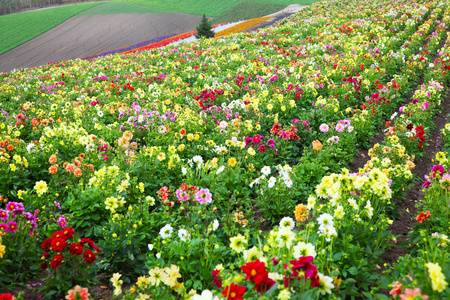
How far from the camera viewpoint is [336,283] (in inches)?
93.5

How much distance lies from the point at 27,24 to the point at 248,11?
3127 centimetres

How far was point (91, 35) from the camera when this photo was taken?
36344mm

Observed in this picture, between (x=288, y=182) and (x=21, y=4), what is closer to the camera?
(x=288, y=182)

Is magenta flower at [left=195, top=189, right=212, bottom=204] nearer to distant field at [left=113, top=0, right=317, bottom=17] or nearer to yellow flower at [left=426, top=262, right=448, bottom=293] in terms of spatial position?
yellow flower at [left=426, top=262, right=448, bottom=293]

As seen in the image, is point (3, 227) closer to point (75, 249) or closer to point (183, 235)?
point (75, 249)

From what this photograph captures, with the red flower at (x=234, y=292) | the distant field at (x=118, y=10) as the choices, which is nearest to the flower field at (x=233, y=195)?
the red flower at (x=234, y=292)

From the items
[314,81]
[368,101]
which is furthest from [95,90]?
[368,101]

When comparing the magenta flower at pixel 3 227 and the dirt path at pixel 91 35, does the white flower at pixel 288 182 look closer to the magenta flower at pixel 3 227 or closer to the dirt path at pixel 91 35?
the magenta flower at pixel 3 227

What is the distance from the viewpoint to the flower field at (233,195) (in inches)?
95.3

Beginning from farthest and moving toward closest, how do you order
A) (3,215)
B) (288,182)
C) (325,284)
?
(288,182) < (3,215) < (325,284)

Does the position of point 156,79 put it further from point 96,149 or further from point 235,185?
point 235,185

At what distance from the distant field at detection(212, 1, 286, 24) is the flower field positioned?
111 feet

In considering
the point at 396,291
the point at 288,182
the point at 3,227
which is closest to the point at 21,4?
the point at 3,227

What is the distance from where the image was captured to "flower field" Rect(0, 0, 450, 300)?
2420mm
